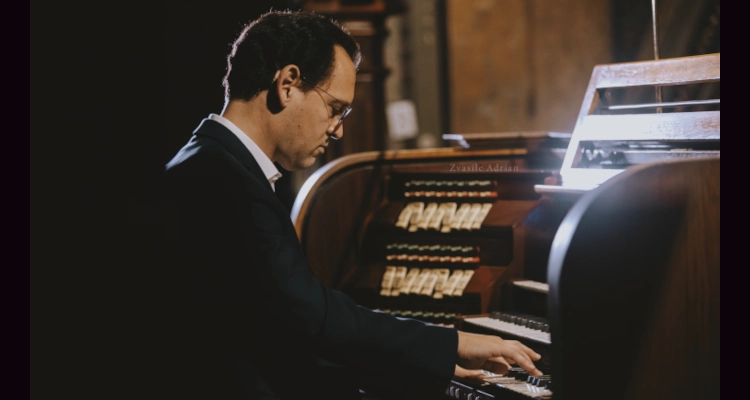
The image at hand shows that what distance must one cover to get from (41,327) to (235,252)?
539 mm

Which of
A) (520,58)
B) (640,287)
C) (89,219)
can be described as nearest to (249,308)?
(89,219)

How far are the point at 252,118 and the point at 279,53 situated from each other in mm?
190

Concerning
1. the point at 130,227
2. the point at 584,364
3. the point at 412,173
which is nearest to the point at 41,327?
the point at 130,227

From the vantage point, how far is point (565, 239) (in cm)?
157

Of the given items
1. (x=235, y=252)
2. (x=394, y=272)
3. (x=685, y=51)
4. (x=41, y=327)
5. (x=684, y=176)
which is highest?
(x=685, y=51)

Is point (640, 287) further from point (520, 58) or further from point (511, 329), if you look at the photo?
point (520, 58)

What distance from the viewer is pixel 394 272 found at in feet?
9.78

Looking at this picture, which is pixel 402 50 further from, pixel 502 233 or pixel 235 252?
pixel 235 252

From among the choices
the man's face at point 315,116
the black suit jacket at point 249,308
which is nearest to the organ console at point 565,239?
the black suit jacket at point 249,308

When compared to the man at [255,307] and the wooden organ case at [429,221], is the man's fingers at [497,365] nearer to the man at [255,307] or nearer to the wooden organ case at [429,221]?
the man at [255,307]

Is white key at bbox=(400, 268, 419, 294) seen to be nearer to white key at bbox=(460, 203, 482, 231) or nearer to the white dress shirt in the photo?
white key at bbox=(460, 203, 482, 231)

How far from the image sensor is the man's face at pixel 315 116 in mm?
2012

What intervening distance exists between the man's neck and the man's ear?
5 centimetres

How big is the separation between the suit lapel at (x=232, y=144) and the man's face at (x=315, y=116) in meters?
0.13
